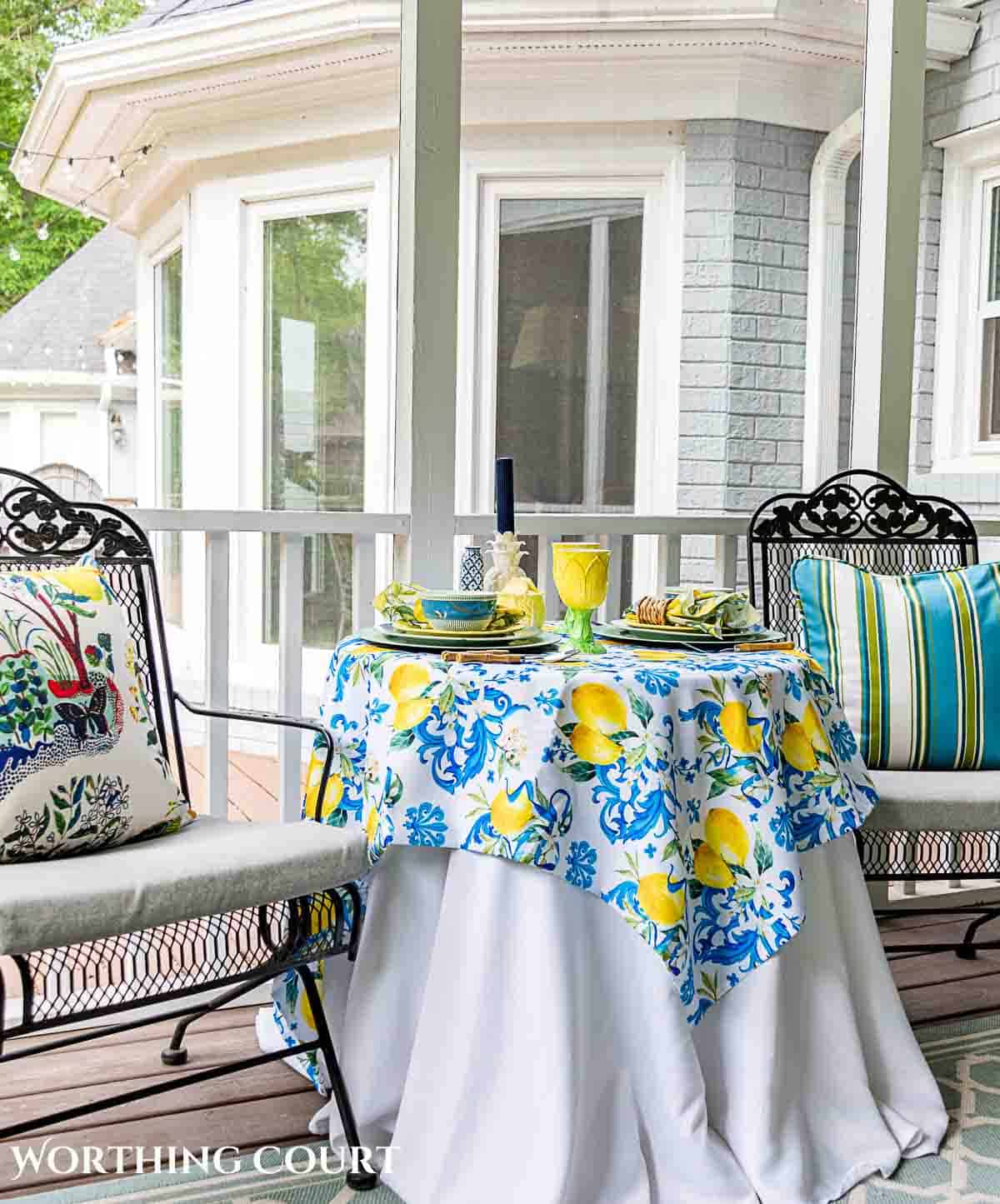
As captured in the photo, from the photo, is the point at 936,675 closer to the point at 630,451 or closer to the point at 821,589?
the point at 821,589

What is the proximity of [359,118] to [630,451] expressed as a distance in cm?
149

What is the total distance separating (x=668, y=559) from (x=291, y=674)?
1054mm

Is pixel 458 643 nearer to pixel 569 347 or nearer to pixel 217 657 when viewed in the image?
pixel 217 657

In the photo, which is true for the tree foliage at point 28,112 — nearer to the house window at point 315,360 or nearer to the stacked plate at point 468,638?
the house window at point 315,360

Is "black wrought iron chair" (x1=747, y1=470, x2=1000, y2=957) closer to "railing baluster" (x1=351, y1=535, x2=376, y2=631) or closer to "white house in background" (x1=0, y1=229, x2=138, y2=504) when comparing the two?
"railing baluster" (x1=351, y1=535, x2=376, y2=631)

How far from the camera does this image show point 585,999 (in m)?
1.93

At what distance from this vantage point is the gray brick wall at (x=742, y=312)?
458cm

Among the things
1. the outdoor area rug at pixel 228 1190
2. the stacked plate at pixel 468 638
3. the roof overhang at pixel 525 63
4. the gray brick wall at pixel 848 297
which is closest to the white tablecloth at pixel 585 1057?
the outdoor area rug at pixel 228 1190

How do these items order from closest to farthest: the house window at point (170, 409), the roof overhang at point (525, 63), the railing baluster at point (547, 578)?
the railing baluster at point (547, 578), the house window at point (170, 409), the roof overhang at point (525, 63)

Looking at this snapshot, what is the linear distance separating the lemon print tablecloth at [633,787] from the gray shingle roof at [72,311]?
55.9 inches

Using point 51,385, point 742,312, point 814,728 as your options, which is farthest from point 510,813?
point 742,312

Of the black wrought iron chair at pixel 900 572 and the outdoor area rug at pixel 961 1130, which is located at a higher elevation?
the black wrought iron chair at pixel 900 572

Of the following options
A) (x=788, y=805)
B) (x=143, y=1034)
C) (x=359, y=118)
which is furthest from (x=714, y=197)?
(x=143, y=1034)

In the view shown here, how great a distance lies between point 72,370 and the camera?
326cm
